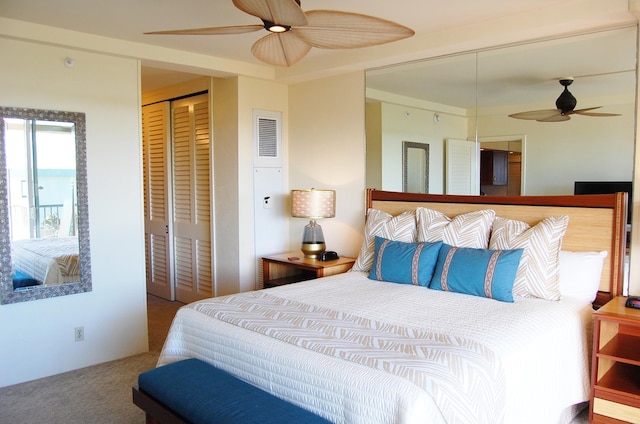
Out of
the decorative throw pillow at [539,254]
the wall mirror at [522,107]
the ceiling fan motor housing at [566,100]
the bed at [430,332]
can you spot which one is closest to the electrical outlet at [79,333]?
the bed at [430,332]

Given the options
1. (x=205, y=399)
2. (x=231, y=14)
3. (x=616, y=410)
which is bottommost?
(x=616, y=410)

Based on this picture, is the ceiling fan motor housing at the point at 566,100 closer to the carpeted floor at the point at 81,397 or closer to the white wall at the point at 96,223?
the white wall at the point at 96,223

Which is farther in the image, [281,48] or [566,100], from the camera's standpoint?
[566,100]

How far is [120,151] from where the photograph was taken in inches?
149

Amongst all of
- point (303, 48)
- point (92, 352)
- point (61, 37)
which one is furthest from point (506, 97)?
point (92, 352)

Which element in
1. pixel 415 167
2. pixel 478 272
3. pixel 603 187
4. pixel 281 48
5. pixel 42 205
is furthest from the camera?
pixel 415 167

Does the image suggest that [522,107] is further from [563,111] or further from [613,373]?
[613,373]

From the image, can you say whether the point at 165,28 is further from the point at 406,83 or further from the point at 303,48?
the point at 406,83

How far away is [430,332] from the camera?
2.26 metres

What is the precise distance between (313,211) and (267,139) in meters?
0.92

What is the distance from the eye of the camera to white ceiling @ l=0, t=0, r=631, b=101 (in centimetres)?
291

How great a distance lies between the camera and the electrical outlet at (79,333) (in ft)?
11.9

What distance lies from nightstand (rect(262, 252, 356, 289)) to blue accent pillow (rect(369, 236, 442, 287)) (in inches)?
22.1

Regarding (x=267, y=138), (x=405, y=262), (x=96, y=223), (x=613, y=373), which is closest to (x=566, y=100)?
(x=405, y=262)
